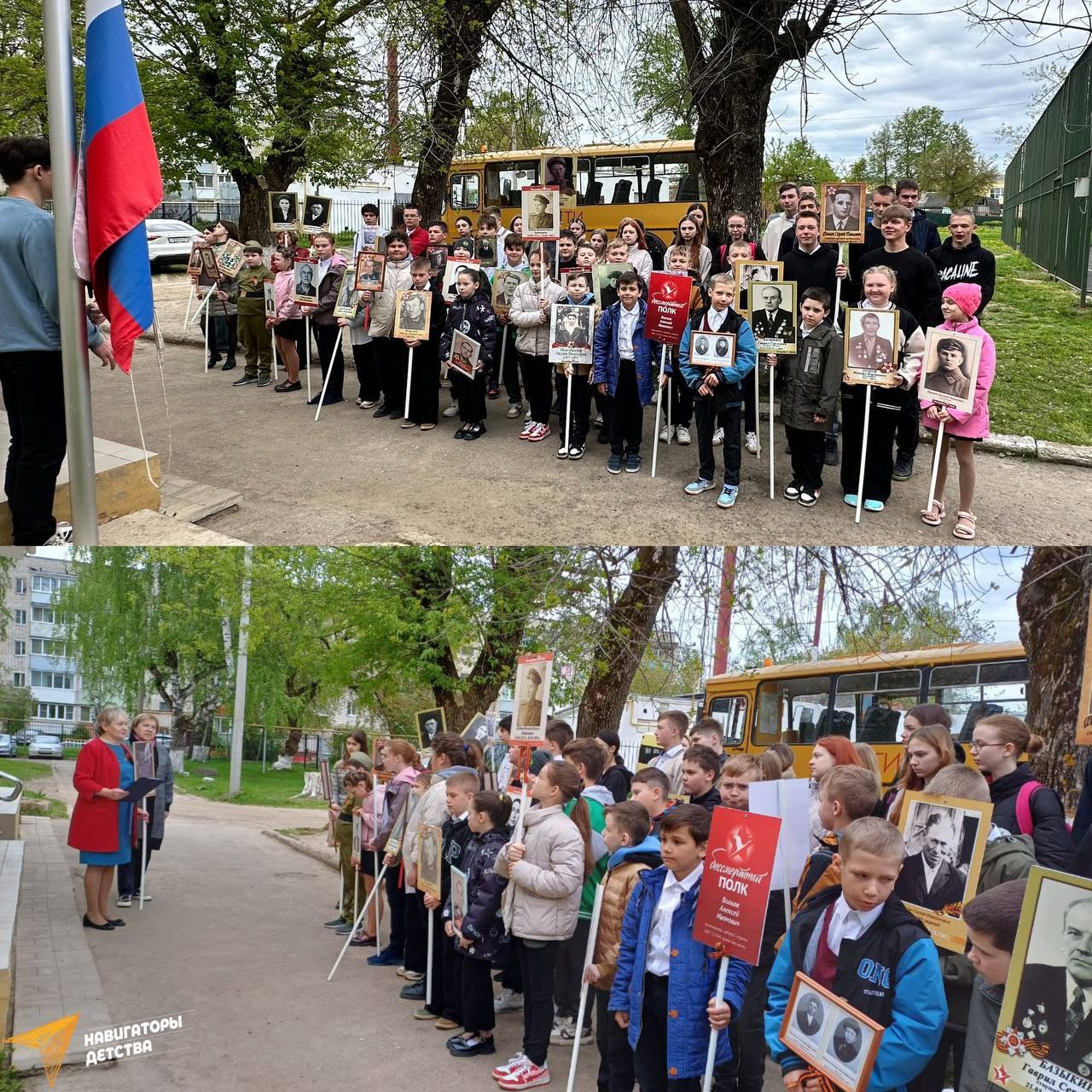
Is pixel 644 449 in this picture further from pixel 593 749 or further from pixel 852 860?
pixel 852 860

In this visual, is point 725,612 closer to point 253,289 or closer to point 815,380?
point 815,380

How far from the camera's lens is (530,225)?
10.1 meters

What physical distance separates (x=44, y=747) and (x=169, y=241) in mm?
13614

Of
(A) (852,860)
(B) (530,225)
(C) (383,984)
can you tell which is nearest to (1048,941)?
(A) (852,860)

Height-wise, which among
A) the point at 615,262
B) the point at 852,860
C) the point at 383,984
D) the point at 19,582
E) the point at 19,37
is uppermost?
the point at 19,37

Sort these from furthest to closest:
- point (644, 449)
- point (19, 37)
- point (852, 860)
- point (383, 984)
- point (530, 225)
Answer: point (19, 37) < point (530, 225) < point (644, 449) < point (383, 984) < point (852, 860)

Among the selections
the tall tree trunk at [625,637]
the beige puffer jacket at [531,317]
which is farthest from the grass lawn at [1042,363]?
the beige puffer jacket at [531,317]

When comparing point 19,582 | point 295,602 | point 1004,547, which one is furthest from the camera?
point 295,602

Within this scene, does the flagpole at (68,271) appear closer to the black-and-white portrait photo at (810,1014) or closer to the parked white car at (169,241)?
the black-and-white portrait photo at (810,1014)

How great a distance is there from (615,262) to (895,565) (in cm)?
338

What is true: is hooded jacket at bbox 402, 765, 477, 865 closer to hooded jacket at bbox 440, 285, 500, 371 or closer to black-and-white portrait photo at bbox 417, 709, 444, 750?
black-and-white portrait photo at bbox 417, 709, 444, 750

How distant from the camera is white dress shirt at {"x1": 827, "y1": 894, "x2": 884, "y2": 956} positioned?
304 cm

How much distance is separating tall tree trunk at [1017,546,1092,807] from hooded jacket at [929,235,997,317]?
2.28 meters

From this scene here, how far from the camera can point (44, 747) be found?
1527 cm
